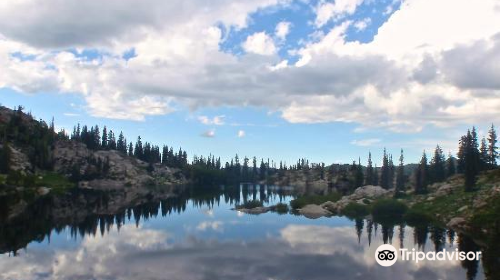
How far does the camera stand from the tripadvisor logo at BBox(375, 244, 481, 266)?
152 feet

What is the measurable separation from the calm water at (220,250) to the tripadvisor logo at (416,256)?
125cm

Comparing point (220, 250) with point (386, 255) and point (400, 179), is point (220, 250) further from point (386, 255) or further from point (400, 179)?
point (400, 179)

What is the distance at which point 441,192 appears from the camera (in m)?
101

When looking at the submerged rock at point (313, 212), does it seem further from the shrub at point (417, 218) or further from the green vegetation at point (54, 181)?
the green vegetation at point (54, 181)

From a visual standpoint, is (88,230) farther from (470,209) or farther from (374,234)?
(470,209)

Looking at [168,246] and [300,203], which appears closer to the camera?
[168,246]

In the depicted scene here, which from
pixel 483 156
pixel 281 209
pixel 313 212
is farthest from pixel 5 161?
pixel 483 156

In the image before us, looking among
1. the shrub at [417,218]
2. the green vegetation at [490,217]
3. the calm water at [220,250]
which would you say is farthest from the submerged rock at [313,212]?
the green vegetation at [490,217]

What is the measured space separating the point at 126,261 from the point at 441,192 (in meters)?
81.9

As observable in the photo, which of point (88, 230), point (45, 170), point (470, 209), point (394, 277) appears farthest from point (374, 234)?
point (45, 170)

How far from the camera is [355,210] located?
96562mm

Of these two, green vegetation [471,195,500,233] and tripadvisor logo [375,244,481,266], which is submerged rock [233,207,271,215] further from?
tripadvisor logo [375,244,481,266]

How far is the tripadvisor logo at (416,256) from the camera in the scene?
46406 millimetres

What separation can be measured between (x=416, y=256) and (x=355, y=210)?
157 feet
